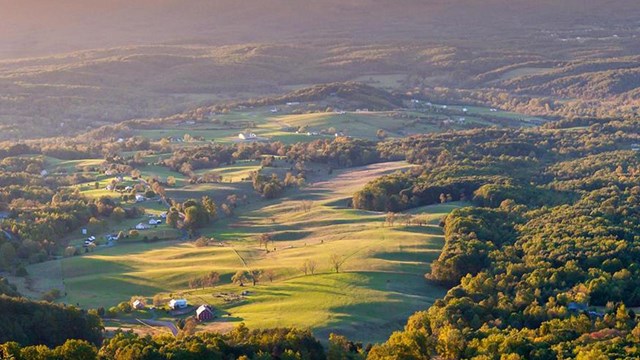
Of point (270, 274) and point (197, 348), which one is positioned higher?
point (197, 348)

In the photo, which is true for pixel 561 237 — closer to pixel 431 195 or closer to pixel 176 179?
pixel 431 195

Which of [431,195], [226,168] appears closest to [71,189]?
[226,168]

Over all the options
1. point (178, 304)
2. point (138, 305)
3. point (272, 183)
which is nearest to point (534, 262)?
point (178, 304)

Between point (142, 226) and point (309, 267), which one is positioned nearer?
point (309, 267)

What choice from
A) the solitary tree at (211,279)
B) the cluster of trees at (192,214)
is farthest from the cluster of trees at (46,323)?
the cluster of trees at (192,214)

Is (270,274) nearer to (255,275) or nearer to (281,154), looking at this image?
(255,275)

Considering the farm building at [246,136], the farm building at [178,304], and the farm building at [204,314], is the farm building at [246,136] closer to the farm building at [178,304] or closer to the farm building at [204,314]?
the farm building at [178,304]
